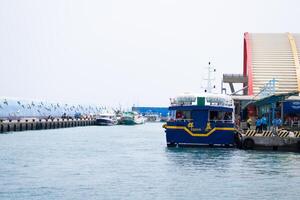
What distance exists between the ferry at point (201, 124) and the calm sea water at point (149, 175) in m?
2.96

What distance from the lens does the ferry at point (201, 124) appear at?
2325 inches

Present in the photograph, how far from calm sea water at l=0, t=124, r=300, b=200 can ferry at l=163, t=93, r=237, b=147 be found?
9.71 ft

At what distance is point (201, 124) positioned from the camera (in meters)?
59.3

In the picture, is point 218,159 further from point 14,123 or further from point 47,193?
point 14,123

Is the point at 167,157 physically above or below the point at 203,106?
below

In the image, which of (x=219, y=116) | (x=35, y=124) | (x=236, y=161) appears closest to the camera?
(x=236, y=161)

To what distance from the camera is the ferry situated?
59062mm

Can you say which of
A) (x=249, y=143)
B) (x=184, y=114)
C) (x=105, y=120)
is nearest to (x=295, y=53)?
(x=184, y=114)

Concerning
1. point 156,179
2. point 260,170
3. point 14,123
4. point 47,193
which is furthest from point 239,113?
point 47,193

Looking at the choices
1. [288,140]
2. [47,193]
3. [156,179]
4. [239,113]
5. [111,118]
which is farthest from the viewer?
[111,118]

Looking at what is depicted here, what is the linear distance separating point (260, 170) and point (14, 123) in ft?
230

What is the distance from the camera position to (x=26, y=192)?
31.5m

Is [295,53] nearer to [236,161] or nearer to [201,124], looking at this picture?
[201,124]

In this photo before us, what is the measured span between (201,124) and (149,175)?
2128 cm
